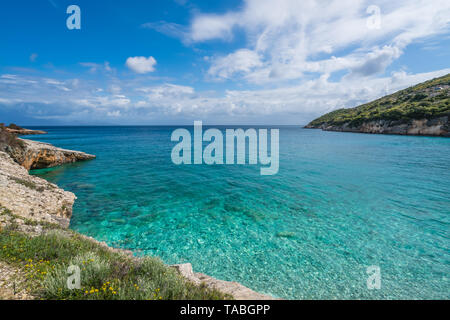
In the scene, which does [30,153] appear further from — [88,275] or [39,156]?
[88,275]

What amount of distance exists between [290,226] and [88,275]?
1038 cm

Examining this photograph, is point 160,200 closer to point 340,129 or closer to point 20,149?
point 20,149

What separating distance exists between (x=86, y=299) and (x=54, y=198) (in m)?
12.1

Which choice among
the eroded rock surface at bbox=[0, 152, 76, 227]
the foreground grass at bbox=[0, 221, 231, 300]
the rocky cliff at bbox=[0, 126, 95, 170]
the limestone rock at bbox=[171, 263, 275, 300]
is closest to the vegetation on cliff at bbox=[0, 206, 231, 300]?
the foreground grass at bbox=[0, 221, 231, 300]

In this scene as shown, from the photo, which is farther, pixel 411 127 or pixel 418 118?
pixel 411 127

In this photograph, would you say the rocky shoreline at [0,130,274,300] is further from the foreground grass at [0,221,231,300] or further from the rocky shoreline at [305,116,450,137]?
the rocky shoreline at [305,116,450,137]

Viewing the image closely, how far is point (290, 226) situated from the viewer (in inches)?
449

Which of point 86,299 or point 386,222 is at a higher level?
point 86,299

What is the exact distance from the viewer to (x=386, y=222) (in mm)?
11516

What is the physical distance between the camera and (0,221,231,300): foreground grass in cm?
419

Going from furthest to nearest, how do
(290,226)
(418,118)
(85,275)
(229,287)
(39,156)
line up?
(418,118)
(39,156)
(290,226)
(229,287)
(85,275)

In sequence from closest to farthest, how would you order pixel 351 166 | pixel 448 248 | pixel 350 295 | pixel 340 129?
pixel 350 295, pixel 448 248, pixel 351 166, pixel 340 129

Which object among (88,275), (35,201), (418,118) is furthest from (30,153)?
(418,118)
